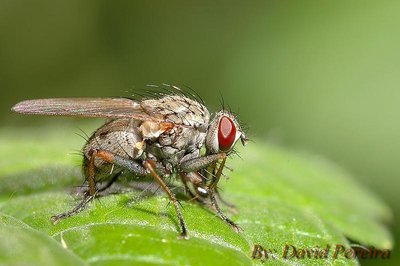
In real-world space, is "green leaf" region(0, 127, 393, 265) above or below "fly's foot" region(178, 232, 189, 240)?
below

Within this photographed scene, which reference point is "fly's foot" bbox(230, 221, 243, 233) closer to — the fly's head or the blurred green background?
the fly's head

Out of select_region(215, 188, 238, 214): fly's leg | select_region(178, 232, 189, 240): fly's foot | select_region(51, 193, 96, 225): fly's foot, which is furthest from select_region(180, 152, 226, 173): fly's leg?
select_region(178, 232, 189, 240): fly's foot

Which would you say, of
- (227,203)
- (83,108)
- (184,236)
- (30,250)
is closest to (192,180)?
(227,203)

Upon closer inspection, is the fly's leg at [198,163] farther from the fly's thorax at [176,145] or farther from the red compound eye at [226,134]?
the red compound eye at [226,134]

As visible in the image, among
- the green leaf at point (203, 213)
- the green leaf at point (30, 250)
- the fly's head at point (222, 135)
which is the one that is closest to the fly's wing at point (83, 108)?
the fly's head at point (222, 135)

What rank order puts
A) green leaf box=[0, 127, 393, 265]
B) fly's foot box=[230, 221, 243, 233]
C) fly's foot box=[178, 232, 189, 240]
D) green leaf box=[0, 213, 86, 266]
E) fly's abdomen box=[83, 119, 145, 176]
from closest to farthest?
1. green leaf box=[0, 213, 86, 266]
2. green leaf box=[0, 127, 393, 265]
3. fly's foot box=[178, 232, 189, 240]
4. fly's foot box=[230, 221, 243, 233]
5. fly's abdomen box=[83, 119, 145, 176]

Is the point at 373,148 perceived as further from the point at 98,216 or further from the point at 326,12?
the point at 98,216

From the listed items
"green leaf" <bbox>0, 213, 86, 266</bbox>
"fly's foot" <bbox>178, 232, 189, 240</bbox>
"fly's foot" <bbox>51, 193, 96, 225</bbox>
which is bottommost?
"fly's foot" <bbox>51, 193, 96, 225</bbox>
